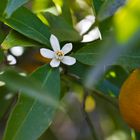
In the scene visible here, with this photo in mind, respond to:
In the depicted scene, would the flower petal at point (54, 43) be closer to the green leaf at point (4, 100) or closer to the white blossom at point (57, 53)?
the white blossom at point (57, 53)

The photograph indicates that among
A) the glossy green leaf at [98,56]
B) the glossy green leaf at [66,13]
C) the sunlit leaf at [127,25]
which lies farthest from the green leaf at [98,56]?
the sunlit leaf at [127,25]

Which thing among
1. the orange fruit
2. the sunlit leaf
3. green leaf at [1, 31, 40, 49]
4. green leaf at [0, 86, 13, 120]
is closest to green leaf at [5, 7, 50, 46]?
green leaf at [1, 31, 40, 49]

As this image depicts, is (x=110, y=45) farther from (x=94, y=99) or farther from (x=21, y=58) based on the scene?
(x=94, y=99)

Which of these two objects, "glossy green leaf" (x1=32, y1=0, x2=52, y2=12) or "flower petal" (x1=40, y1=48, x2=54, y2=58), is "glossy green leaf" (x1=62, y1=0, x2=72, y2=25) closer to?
"glossy green leaf" (x1=32, y1=0, x2=52, y2=12)

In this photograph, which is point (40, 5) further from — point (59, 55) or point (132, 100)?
point (132, 100)

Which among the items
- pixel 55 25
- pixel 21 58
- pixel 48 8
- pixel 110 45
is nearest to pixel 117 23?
pixel 110 45

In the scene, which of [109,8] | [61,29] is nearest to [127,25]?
[109,8]

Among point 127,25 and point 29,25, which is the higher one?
point 127,25
